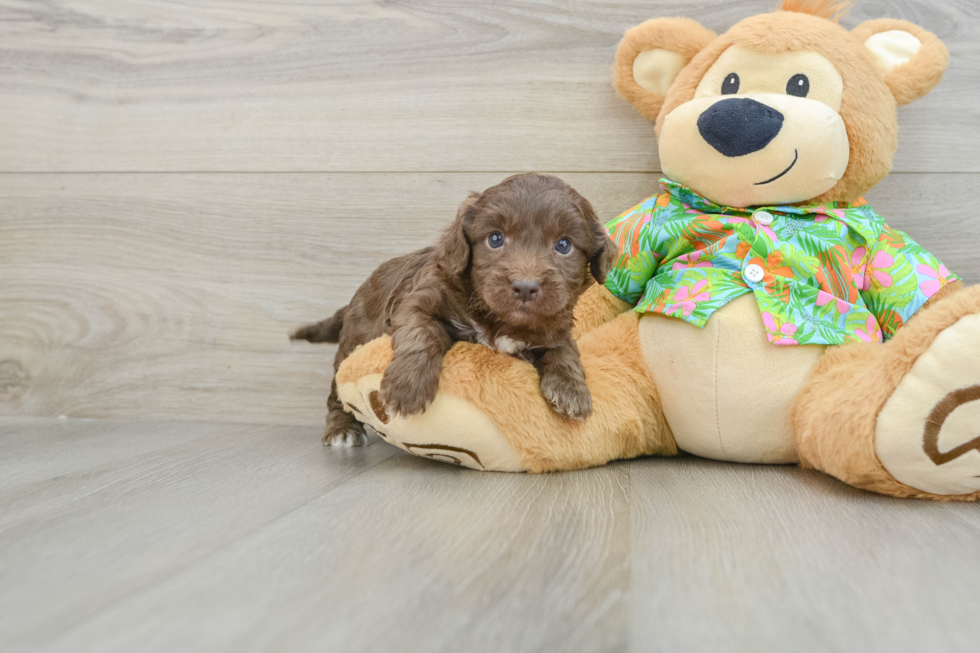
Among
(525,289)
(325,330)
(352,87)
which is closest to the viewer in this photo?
(525,289)

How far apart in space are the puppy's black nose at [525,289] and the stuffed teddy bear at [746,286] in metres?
0.19

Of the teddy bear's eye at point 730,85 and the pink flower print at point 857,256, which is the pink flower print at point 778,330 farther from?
the teddy bear's eye at point 730,85

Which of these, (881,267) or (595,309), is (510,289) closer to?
(595,309)

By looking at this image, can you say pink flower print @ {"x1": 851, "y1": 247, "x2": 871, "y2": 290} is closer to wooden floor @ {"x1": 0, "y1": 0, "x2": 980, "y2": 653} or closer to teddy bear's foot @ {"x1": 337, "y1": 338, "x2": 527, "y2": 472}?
wooden floor @ {"x1": 0, "y1": 0, "x2": 980, "y2": 653}

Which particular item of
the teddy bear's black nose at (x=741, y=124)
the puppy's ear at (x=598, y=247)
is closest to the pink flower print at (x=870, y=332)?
the teddy bear's black nose at (x=741, y=124)

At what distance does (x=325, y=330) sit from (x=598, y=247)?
2.96ft

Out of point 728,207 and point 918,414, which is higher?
point 728,207

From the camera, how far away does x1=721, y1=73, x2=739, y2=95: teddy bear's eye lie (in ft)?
5.13

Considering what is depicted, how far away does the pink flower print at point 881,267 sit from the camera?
5.02 feet

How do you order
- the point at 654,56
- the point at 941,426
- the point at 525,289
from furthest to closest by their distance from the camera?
the point at 654,56
the point at 525,289
the point at 941,426

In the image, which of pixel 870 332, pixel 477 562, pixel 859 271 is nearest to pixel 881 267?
pixel 859 271

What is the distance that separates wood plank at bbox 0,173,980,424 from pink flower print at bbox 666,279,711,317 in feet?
1.98

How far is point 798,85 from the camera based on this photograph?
60.1 inches


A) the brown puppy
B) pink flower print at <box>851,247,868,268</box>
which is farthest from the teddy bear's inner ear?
pink flower print at <box>851,247,868,268</box>
